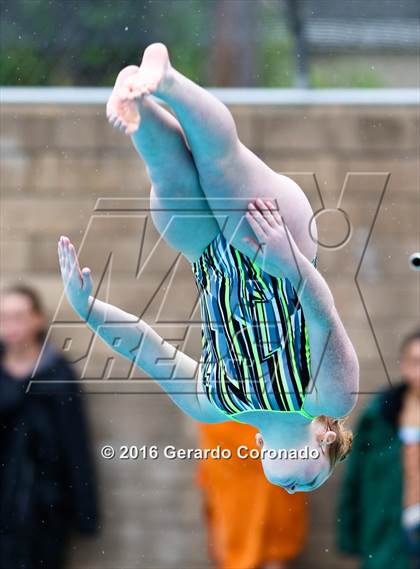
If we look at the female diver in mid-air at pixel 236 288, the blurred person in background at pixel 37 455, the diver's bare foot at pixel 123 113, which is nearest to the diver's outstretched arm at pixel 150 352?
the female diver in mid-air at pixel 236 288

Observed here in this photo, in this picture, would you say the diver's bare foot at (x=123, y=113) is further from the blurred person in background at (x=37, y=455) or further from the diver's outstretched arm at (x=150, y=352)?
the blurred person in background at (x=37, y=455)

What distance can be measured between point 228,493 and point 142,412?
0.19 metres

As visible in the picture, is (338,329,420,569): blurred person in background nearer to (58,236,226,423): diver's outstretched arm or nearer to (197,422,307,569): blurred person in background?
(197,422,307,569): blurred person in background

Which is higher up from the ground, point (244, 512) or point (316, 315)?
point (244, 512)

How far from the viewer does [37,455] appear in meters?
1.62

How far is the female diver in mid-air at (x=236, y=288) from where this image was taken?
0.94 m

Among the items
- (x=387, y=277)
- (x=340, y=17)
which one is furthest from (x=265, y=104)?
(x=387, y=277)

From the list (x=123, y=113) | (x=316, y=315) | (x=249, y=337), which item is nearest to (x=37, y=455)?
(x=249, y=337)

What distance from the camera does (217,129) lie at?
943 millimetres

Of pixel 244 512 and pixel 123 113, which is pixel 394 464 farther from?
pixel 123 113

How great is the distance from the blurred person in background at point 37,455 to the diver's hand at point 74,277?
1.52ft

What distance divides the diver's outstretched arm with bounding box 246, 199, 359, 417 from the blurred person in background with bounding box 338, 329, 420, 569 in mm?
461

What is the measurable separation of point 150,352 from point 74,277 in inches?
5.7

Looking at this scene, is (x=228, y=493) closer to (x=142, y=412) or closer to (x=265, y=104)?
(x=142, y=412)
